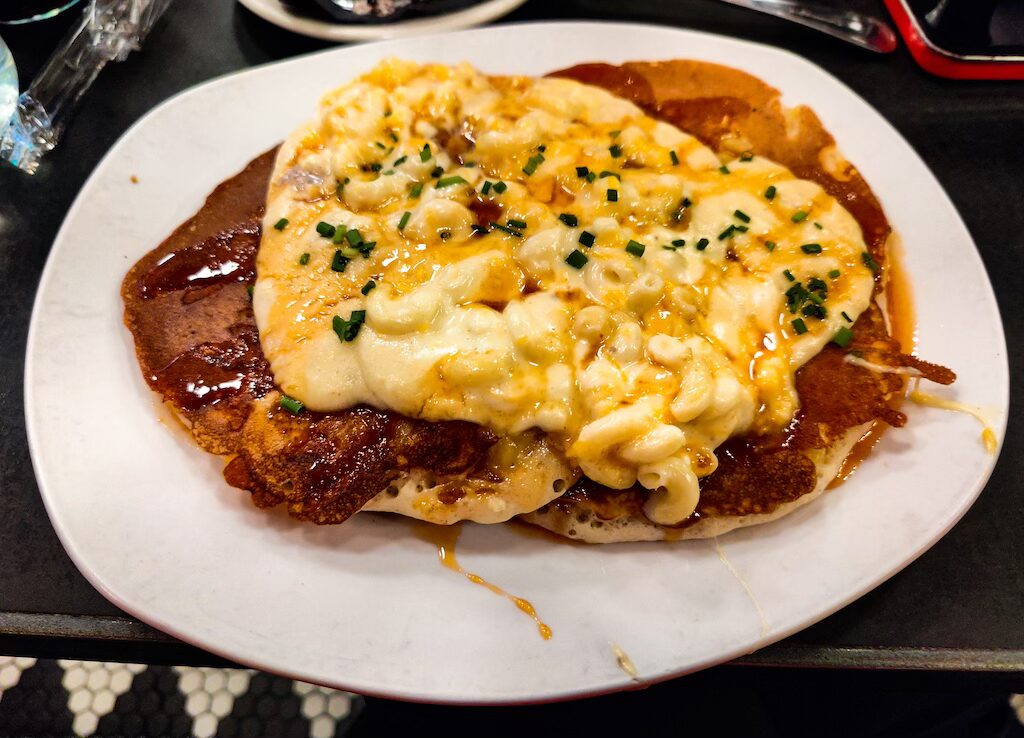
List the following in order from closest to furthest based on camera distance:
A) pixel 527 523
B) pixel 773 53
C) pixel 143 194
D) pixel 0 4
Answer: pixel 527 523 → pixel 143 194 → pixel 773 53 → pixel 0 4

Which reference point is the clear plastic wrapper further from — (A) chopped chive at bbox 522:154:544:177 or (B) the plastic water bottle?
(A) chopped chive at bbox 522:154:544:177

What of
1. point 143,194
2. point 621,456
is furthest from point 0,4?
point 621,456

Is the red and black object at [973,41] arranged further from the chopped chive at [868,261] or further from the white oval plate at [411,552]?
the chopped chive at [868,261]

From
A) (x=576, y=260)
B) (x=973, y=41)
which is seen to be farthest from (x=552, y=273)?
(x=973, y=41)

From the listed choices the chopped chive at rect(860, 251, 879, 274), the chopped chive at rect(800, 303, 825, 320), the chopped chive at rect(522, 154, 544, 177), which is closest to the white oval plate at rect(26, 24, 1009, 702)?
the chopped chive at rect(860, 251, 879, 274)

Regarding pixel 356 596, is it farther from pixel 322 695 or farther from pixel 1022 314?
pixel 1022 314

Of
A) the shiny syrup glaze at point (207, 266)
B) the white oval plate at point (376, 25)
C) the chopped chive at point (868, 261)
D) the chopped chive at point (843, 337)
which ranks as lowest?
the shiny syrup glaze at point (207, 266)

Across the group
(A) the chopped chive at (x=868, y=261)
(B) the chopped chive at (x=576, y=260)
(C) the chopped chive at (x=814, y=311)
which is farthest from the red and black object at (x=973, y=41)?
(B) the chopped chive at (x=576, y=260)
